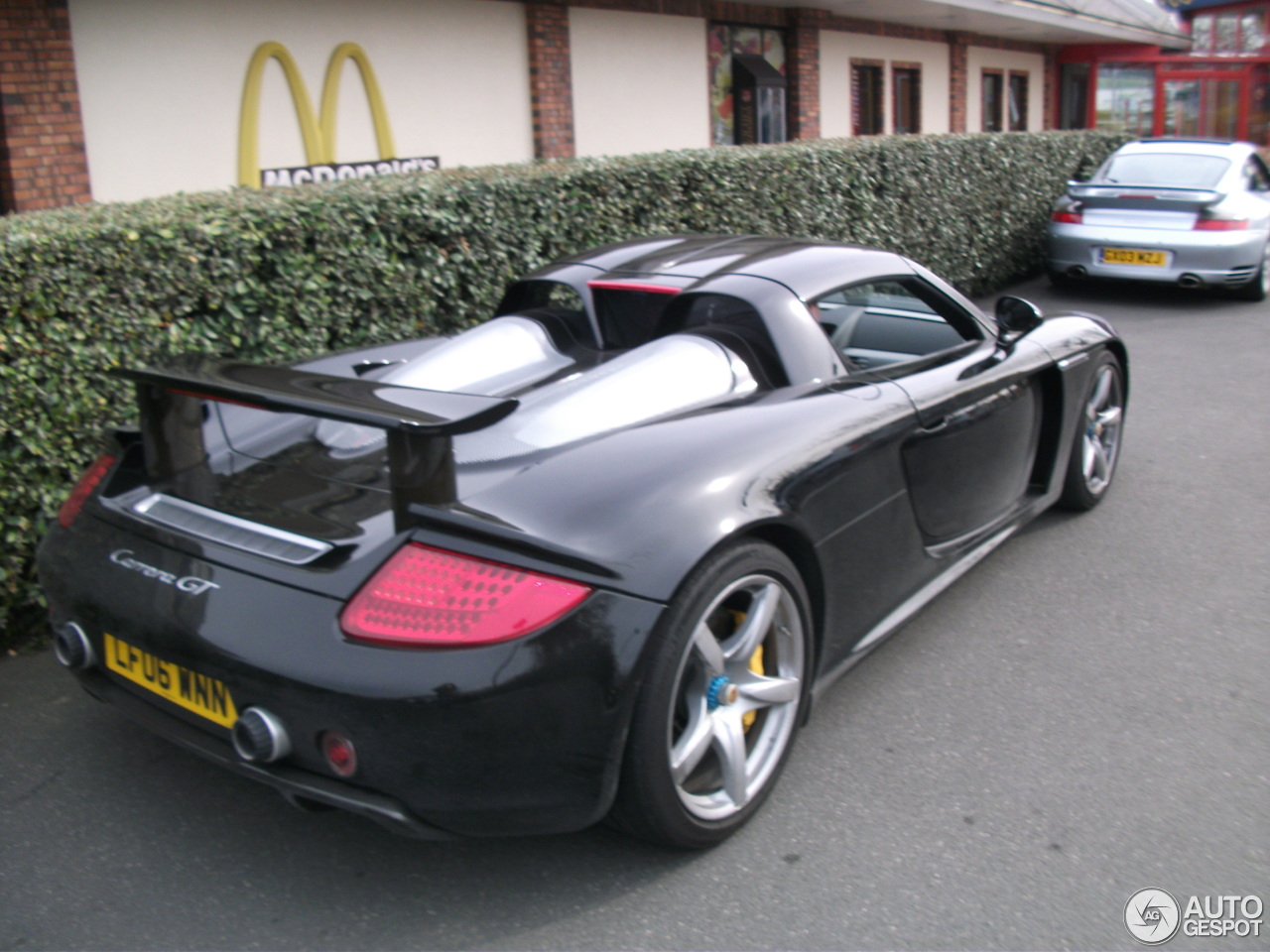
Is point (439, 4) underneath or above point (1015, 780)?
above

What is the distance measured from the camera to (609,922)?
2377 mm

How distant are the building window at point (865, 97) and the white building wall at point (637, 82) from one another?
3745 mm

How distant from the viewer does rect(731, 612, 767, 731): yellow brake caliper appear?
8.80 feet

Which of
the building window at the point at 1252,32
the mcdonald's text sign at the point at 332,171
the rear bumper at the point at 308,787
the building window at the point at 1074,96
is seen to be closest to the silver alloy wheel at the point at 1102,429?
the rear bumper at the point at 308,787

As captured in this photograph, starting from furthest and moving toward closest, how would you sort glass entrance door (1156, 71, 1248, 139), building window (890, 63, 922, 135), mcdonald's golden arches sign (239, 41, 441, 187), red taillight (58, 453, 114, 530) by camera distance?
1. glass entrance door (1156, 71, 1248, 139)
2. building window (890, 63, 922, 135)
3. mcdonald's golden arches sign (239, 41, 441, 187)
4. red taillight (58, 453, 114, 530)

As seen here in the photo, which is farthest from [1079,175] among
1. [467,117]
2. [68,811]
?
[68,811]

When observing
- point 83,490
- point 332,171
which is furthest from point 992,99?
point 83,490

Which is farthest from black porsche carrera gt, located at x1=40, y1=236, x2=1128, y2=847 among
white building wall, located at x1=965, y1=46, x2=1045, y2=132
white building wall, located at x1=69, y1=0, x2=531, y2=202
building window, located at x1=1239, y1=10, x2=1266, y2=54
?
building window, located at x1=1239, y1=10, x2=1266, y2=54

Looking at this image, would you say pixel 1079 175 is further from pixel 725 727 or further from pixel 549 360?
pixel 725 727

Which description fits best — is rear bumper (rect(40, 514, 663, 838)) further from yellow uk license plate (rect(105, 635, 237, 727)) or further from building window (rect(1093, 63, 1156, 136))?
building window (rect(1093, 63, 1156, 136))

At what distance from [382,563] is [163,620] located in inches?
20.5

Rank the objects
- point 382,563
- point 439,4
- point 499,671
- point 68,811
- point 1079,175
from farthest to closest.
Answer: point 1079,175 → point 439,4 → point 68,811 → point 382,563 → point 499,671

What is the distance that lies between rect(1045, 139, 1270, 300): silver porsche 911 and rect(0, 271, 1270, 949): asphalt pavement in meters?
7.10

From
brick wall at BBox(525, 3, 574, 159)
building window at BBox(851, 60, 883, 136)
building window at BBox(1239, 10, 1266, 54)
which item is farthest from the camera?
building window at BBox(1239, 10, 1266, 54)
